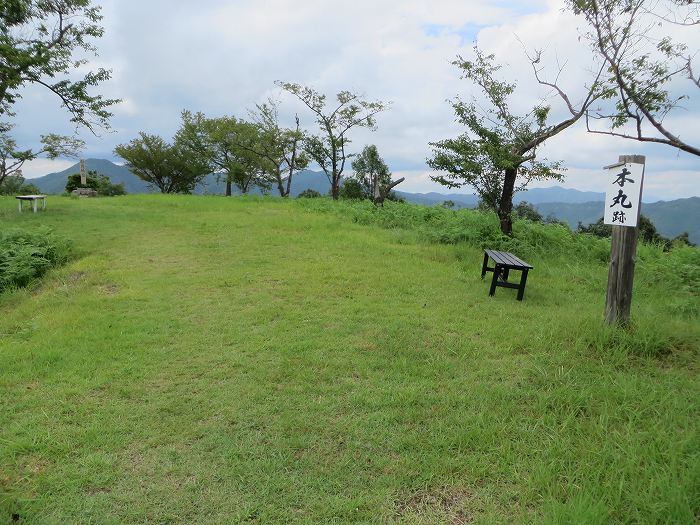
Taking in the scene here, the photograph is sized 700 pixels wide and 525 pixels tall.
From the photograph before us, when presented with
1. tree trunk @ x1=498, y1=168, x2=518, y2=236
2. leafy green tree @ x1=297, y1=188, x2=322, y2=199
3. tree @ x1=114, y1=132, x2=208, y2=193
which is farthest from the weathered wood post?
tree @ x1=114, y1=132, x2=208, y2=193

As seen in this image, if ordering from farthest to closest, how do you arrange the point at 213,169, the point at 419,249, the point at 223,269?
the point at 213,169, the point at 419,249, the point at 223,269

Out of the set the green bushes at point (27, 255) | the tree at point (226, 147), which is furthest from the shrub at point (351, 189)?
the green bushes at point (27, 255)

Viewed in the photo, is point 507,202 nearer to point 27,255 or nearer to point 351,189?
point 27,255

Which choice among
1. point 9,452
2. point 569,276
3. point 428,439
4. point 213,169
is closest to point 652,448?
point 428,439

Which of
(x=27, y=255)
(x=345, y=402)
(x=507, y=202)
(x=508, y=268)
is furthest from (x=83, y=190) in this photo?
(x=345, y=402)

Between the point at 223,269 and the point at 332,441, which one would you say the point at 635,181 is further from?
the point at 223,269

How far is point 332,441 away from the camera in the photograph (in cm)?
280

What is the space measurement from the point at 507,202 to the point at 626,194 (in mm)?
4769

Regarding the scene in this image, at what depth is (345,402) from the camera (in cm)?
322

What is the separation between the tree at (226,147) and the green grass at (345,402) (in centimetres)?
2471

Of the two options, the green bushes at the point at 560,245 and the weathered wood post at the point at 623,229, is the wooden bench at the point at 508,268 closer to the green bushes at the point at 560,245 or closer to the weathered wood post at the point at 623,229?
the weathered wood post at the point at 623,229

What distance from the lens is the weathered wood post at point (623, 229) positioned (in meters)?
3.82

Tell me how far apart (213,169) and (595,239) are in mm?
30449

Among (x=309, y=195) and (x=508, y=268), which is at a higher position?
(x=309, y=195)
